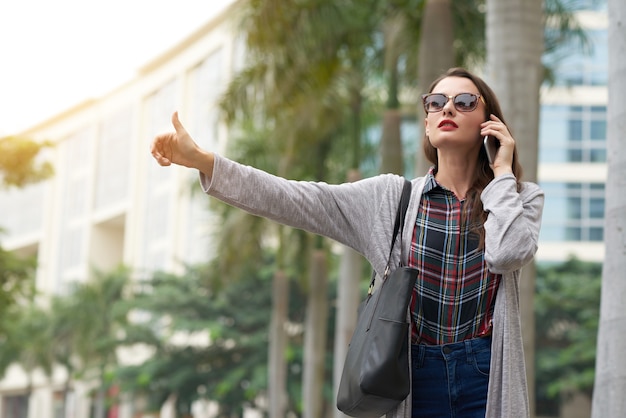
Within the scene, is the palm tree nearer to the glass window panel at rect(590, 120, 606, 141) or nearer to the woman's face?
the glass window panel at rect(590, 120, 606, 141)

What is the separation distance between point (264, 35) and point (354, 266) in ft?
24.3

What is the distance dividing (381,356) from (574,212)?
4730 cm

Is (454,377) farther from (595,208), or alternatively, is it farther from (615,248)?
(595,208)

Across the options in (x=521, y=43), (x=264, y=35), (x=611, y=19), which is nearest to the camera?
(x=611, y=19)

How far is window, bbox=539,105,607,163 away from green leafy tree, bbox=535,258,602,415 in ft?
38.1

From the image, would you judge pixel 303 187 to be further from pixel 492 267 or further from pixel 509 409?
pixel 509 409

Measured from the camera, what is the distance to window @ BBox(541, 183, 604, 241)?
49.1 meters

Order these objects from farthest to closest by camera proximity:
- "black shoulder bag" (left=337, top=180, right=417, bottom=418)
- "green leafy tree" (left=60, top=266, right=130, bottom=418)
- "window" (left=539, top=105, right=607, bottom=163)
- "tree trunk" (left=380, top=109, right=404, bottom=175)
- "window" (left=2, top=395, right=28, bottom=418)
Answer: "window" (left=2, top=395, right=28, bottom=418), "window" (left=539, top=105, right=607, bottom=163), "green leafy tree" (left=60, top=266, right=130, bottom=418), "tree trunk" (left=380, top=109, right=404, bottom=175), "black shoulder bag" (left=337, top=180, right=417, bottom=418)

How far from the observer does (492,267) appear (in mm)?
3199

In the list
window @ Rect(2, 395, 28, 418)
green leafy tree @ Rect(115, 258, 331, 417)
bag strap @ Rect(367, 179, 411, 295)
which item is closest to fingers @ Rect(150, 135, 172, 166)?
bag strap @ Rect(367, 179, 411, 295)

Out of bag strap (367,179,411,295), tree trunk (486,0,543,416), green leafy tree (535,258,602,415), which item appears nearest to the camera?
bag strap (367,179,411,295)

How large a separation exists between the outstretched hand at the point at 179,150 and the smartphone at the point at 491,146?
0.84m

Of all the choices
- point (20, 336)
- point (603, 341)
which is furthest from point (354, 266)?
point (20, 336)

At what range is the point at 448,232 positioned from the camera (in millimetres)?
3334
